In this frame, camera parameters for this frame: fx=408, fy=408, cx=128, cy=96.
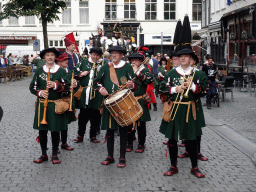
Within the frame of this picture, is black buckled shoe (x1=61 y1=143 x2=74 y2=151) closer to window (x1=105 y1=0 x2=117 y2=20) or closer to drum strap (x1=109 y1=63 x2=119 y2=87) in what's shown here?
drum strap (x1=109 y1=63 x2=119 y2=87)

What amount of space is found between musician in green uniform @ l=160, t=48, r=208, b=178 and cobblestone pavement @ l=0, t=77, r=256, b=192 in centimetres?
35

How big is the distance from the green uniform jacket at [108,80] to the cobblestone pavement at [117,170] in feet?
2.42

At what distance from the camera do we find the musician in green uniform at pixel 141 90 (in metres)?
7.32

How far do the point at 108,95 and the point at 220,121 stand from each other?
207 inches

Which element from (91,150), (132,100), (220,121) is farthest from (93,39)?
(132,100)

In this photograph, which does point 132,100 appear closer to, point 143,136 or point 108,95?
point 108,95

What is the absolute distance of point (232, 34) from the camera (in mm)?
26562

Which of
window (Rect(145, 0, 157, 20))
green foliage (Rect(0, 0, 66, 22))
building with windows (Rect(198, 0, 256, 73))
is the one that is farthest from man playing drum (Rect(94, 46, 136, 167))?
window (Rect(145, 0, 157, 20))

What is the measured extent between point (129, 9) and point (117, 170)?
41517 millimetres

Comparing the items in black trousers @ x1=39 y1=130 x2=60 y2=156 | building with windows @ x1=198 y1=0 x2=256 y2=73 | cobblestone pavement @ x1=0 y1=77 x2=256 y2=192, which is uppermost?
building with windows @ x1=198 y1=0 x2=256 y2=73

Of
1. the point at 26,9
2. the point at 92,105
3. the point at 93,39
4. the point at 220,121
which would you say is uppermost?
the point at 26,9

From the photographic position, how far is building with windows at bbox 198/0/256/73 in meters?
23.1

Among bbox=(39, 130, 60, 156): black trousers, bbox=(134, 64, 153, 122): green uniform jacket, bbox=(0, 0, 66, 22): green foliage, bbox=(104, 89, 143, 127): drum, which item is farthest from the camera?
bbox=(0, 0, 66, 22): green foliage

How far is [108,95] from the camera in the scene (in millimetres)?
6641
